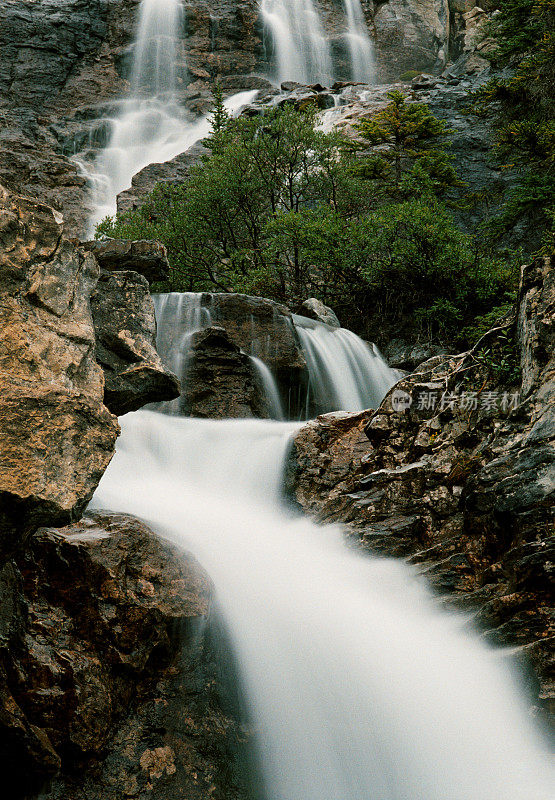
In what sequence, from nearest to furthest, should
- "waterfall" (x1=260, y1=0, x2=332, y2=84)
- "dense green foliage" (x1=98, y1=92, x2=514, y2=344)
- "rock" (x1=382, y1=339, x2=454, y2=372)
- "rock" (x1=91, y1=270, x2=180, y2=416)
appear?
"rock" (x1=91, y1=270, x2=180, y2=416) < "rock" (x1=382, y1=339, x2=454, y2=372) < "dense green foliage" (x1=98, y1=92, x2=514, y2=344) < "waterfall" (x1=260, y1=0, x2=332, y2=84)

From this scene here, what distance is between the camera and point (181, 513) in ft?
18.8

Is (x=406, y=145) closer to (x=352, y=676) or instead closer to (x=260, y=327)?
(x=260, y=327)

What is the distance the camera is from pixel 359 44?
1348 inches

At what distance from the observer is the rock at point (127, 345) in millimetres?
4191

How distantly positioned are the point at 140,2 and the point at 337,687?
39677 mm

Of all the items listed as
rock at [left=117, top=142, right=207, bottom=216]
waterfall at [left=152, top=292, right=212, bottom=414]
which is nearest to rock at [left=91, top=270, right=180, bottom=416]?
waterfall at [left=152, top=292, right=212, bottom=414]

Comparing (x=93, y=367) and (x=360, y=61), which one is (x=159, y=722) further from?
(x=360, y=61)

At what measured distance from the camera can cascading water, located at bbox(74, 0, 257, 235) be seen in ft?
85.4

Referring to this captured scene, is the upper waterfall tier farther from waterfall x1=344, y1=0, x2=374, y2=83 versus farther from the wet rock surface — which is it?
waterfall x1=344, y1=0, x2=374, y2=83

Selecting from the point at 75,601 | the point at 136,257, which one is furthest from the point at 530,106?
the point at 75,601

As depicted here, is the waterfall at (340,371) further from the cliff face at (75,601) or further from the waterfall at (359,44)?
the waterfall at (359,44)

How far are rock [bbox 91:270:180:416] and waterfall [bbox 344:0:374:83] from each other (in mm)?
33532

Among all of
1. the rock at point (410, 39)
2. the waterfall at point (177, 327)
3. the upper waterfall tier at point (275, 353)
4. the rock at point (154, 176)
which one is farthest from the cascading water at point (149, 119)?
the upper waterfall tier at point (275, 353)

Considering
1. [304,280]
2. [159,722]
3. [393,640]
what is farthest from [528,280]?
[304,280]
